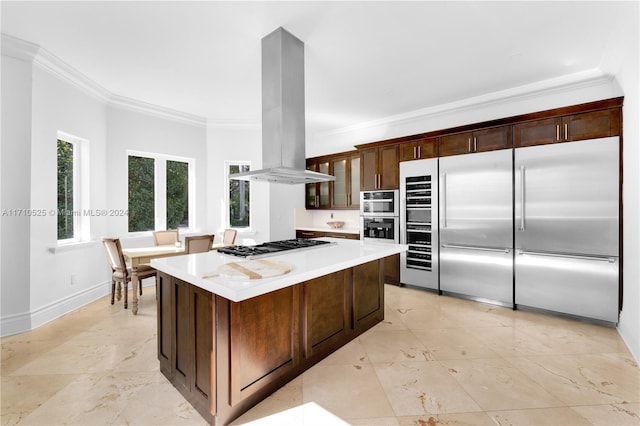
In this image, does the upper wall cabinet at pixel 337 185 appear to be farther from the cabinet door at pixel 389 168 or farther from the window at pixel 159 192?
the window at pixel 159 192

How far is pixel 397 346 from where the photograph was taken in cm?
266

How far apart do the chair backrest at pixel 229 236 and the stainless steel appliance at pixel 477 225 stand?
3.16 meters

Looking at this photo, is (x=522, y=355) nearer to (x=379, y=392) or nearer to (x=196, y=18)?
(x=379, y=392)

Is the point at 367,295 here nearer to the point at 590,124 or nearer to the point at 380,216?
the point at 380,216

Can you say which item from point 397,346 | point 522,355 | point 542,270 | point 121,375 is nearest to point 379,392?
point 397,346

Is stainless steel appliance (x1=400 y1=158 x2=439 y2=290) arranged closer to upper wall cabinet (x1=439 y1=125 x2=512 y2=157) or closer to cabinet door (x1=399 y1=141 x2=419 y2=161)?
cabinet door (x1=399 y1=141 x2=419 y2=161)

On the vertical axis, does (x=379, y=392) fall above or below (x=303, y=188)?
below

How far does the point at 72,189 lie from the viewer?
12.4 feet

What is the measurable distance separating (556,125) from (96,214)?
5770 mm

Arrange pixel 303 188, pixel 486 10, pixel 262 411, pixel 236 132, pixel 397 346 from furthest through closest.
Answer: pixel 303 188, pixel 236 132, pixel 397 346, pixel 486 10, pixel 262 411

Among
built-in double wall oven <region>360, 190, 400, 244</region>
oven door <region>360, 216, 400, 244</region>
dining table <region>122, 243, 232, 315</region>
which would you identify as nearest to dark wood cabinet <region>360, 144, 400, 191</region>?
built-in double wall oven <region>360, 190, 400, 244</region>

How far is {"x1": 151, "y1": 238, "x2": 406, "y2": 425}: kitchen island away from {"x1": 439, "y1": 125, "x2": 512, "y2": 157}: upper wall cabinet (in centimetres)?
223

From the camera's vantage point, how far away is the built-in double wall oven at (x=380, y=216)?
4581 mm

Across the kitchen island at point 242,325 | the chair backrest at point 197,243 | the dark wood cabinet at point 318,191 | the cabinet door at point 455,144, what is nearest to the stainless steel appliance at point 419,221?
the cabinet door at point 455,144
